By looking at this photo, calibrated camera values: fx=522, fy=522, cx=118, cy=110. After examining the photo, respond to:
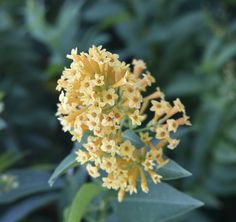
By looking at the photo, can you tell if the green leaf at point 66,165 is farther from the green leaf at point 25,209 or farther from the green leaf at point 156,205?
the green leaf at point 25,209

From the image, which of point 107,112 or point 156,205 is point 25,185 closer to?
point 156,205

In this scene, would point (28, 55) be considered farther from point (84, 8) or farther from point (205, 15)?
point (205, 15)

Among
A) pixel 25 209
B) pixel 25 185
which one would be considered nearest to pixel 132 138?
pixel 25 185

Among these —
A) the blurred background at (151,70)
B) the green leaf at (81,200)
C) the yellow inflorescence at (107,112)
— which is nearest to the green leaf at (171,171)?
the yellow inflorescence at (107,112)

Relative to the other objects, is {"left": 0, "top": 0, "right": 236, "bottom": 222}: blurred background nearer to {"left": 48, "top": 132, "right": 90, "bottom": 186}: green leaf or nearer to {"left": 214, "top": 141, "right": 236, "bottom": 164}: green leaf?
{"left": 214, "top": 141, "right": 236, "bottom": 164}: green leaf

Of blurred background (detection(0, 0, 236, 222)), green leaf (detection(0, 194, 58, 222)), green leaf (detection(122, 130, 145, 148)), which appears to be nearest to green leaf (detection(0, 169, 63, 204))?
green leaf (detection(0, 194, 58, 222))
